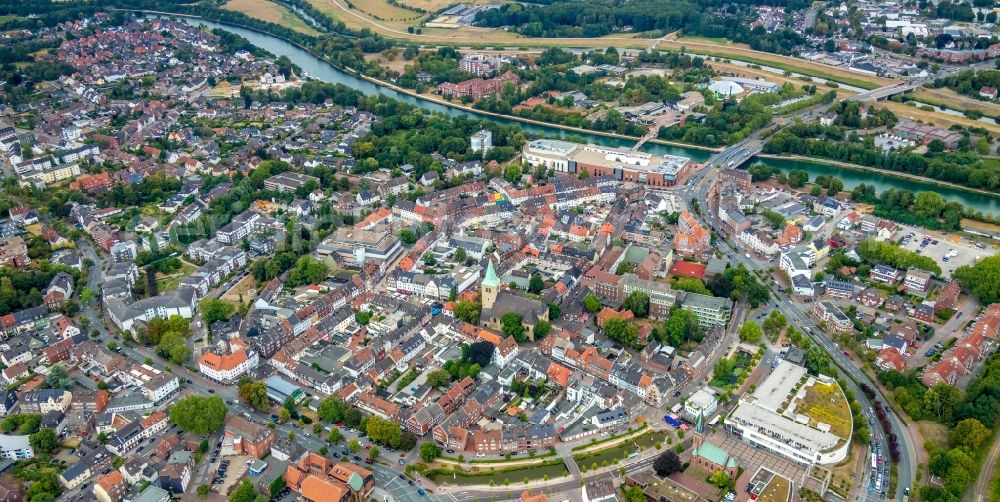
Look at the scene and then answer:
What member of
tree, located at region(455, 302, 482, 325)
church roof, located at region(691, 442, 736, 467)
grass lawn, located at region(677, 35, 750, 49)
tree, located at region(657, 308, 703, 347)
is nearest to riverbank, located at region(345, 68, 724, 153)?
tree, located at region(657, 308, 703, 347)

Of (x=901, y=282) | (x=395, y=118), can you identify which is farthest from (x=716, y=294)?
(x=395, y=118)

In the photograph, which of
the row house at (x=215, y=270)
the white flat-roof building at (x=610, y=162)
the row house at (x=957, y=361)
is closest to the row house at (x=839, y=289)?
the row house at (x=957, y=361)

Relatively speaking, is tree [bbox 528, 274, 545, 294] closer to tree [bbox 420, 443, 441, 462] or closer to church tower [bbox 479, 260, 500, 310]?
church tower [bbox 479, 260, 500, 310]

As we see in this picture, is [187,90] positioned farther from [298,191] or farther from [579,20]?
[579,20]

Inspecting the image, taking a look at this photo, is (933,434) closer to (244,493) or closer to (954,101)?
(244,493)

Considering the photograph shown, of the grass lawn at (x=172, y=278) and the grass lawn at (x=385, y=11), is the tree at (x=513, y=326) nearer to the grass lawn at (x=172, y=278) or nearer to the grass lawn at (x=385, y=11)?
the grass lawn at (x=172, y=278)

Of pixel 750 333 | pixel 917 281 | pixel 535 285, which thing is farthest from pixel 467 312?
pixel 917 281
